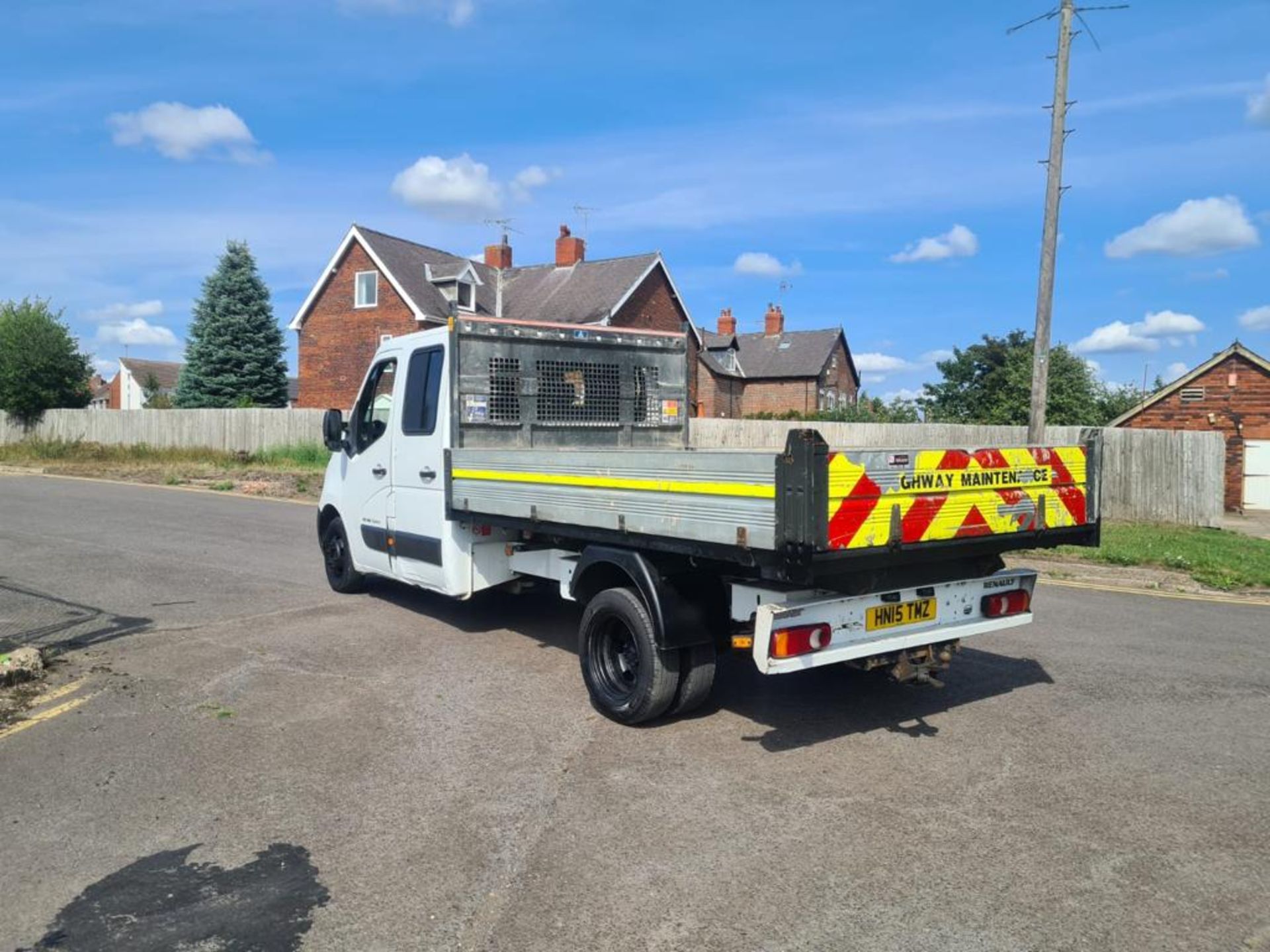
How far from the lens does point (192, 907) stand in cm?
346

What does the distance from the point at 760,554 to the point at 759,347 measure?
57.0 metres

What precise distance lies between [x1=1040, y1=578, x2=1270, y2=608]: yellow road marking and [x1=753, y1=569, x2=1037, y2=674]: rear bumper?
5365 millimetres

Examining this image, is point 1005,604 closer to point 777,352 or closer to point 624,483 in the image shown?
point 624,483

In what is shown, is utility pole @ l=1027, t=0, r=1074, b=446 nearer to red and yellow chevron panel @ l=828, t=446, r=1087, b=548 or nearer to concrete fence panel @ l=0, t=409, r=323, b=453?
red and yellow chevron panel @ l=828, t=446, r=1087, b=548

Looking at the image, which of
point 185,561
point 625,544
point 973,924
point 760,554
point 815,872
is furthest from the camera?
point 185,561

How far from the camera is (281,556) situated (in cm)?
1196

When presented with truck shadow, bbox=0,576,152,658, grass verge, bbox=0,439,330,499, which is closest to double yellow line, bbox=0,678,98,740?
truck shadow, bbox=0,576,152,658

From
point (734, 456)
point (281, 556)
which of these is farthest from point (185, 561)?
point (734, 456)

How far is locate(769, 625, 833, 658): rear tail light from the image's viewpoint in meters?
4.65

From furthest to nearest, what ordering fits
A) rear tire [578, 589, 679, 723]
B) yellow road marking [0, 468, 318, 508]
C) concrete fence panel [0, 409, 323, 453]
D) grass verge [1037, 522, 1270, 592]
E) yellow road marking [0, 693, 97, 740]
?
concrete fence panel [0, 409, 323, 453], yellow road marking [0, 468, 318, 508], grass verge [1037, 522, 1270, 592], yellow road marking [0, 693, 97, 740], rear tire [578, 589, 679, 723]

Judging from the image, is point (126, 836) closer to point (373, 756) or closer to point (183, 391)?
point (373, 756)

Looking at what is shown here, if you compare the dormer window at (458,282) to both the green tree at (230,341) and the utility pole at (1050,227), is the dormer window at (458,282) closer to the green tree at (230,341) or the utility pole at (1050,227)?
the green tree at (230,341)

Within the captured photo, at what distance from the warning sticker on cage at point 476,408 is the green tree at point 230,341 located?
3506 centimetres

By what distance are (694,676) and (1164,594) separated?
7291 mm
